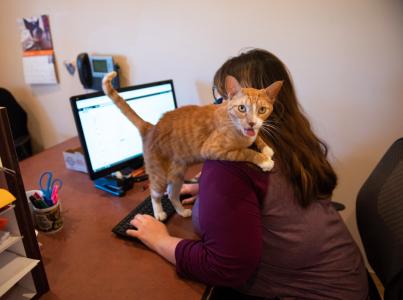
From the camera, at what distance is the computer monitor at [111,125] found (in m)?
1.11

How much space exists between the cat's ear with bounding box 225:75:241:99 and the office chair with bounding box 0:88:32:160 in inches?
71.5

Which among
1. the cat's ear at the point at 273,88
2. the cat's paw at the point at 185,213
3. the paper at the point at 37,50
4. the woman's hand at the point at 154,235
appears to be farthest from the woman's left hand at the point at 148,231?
the paper at the point at 37,50

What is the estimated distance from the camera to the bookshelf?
1.97 feet

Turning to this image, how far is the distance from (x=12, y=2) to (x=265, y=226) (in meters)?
2.16

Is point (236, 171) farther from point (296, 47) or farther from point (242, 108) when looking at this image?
point (296, 47)

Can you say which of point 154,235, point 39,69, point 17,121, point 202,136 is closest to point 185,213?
point 154,235

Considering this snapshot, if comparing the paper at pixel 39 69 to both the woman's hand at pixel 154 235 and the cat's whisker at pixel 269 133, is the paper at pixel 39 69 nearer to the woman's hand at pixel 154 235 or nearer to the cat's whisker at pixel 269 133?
the woman's hand at pixel 154 235

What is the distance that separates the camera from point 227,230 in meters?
0.71

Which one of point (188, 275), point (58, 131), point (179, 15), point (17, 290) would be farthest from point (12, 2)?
point (188, 275)

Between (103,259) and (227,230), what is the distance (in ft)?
1.27

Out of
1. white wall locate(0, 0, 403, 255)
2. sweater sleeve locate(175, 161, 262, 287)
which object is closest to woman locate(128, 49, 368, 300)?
sweater sleeve locate(175, 161, 262, 287)

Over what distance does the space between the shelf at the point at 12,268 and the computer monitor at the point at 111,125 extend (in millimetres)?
494

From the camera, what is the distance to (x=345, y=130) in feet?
4.72

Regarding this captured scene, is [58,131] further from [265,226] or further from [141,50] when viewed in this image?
[265,226]
